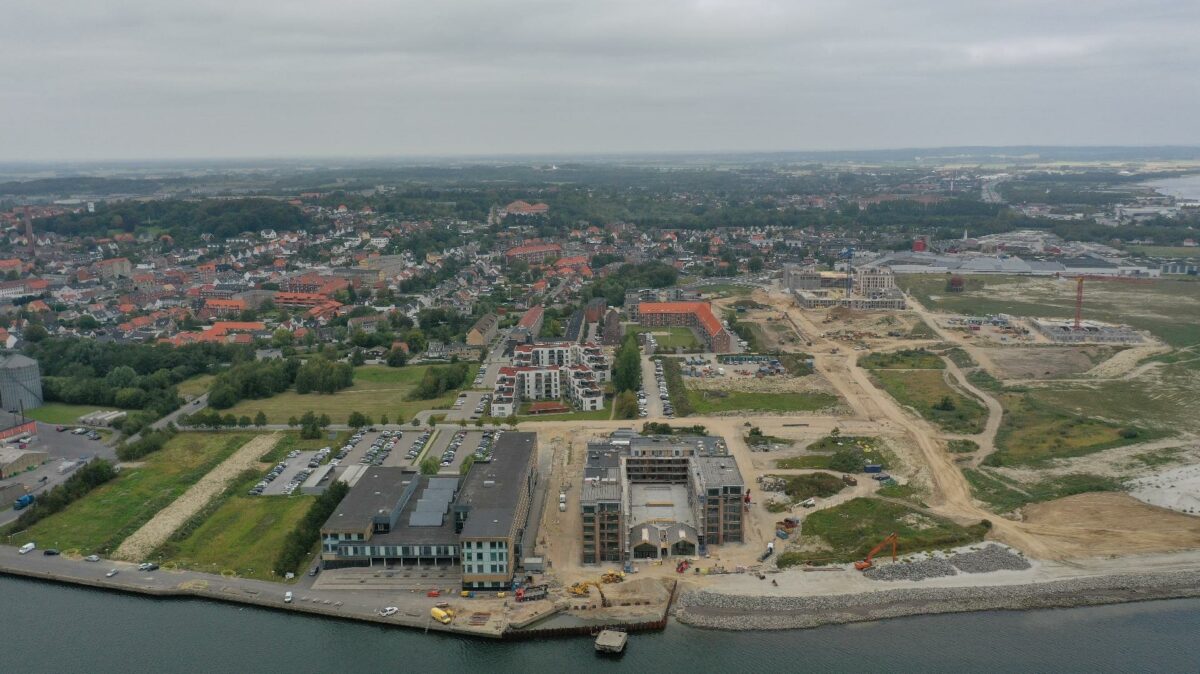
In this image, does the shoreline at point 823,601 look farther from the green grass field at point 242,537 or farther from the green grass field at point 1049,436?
the green grass field at point 1049,436

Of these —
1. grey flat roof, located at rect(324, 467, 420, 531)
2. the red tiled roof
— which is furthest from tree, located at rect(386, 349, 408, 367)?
grey flat roof, located at rect(324, 467, 420, 531)

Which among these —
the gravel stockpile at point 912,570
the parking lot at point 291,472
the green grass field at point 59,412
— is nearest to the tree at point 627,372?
the parking lot at point 291,472

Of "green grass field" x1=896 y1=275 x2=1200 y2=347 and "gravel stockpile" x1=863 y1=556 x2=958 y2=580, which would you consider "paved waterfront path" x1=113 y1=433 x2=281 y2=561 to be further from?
"green grass field" x1=896 y1=275 x2=1200 y2=347

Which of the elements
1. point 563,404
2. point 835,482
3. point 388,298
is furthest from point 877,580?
point 388,298

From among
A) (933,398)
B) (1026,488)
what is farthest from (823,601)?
(933,398)

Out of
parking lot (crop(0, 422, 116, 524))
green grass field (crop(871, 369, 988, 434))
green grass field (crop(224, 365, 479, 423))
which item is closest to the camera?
parking lot (crop(0, 422, 116, 524))

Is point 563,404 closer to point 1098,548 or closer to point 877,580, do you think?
point 877,580
